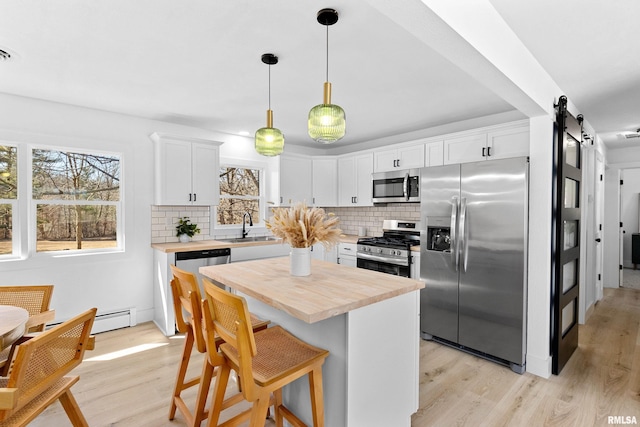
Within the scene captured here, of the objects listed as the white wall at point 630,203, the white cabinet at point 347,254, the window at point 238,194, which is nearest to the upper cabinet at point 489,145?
the white cabinet at point 347,254

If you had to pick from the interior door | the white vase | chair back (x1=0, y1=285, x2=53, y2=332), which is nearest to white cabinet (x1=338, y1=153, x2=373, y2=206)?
the interior door

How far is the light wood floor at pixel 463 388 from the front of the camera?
214 cm

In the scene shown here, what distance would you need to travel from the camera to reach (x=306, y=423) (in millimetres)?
1886

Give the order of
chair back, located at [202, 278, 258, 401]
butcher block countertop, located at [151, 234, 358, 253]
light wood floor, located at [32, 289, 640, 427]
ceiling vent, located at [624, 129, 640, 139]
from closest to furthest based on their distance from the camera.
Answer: chair back, located at [202, 278, 258, 401]
light wood floor, located at [32, 289, 640, 427]
butcher block countertop, located at [151, 234, 358, 253]
ceiling vent, located at [624, 129, 640, 139]

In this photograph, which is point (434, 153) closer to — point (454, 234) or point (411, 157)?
point (411, 157)

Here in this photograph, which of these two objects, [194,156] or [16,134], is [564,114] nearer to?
[194,156]

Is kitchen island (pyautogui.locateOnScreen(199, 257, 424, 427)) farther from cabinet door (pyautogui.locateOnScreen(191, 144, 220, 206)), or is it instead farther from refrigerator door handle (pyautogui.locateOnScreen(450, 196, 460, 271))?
cabinet door (pyautogui.locateOnScreen(191, 144, 220, 206))

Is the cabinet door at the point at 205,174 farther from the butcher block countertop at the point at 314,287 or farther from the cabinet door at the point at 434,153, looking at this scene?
the cabinet door at the point at 434,153

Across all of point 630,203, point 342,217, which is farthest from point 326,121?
point 630,203

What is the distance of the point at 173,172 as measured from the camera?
388 centimetres

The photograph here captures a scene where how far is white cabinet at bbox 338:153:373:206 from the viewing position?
4766 mm

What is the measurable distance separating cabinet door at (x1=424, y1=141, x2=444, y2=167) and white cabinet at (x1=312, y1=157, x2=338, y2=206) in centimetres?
164

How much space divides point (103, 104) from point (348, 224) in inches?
146

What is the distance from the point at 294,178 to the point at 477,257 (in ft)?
9.42
